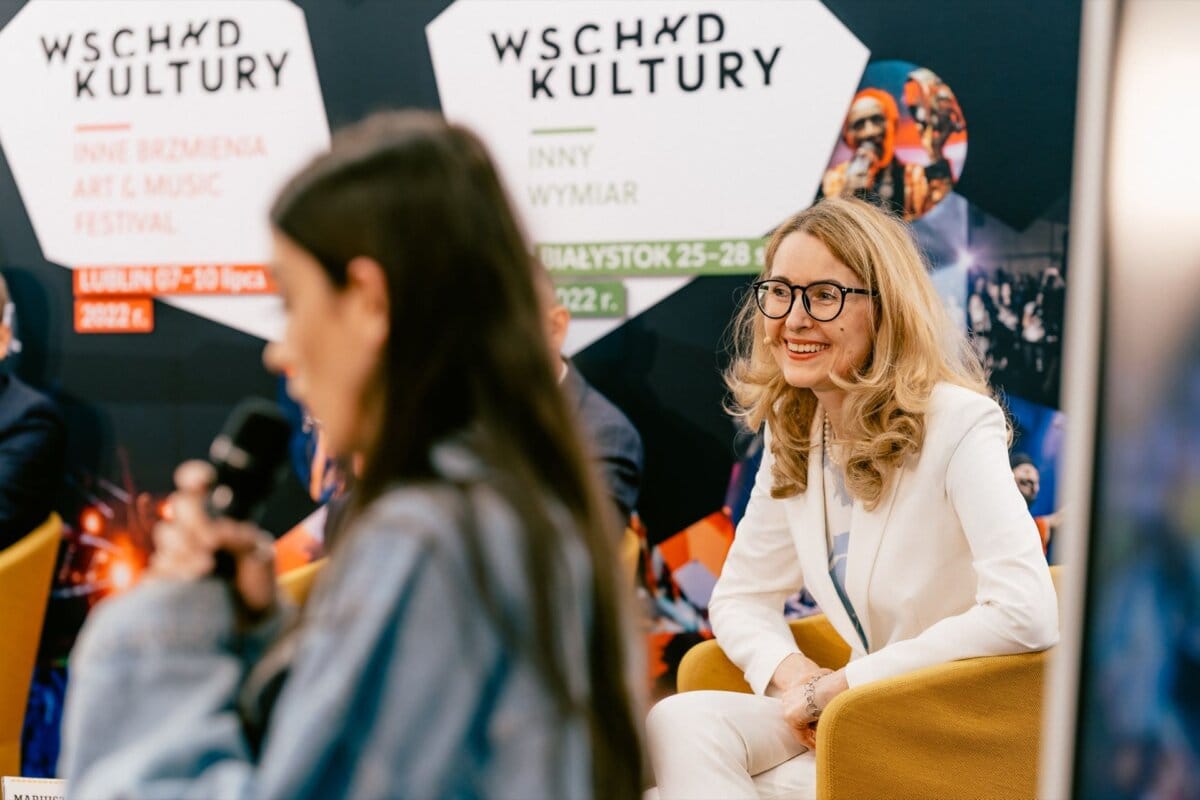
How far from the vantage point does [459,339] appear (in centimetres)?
98

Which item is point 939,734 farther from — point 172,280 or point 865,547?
point 172,280

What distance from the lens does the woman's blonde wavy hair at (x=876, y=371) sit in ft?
7.72

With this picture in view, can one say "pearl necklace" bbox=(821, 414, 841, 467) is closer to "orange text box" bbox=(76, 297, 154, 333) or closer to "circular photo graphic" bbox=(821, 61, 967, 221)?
"circular photo graphic" bbox=(821, 61, 967, 221)

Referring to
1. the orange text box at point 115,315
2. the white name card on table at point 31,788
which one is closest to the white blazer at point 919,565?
the white name card on table at point 31,788

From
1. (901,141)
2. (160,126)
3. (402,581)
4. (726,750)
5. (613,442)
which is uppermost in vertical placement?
(160,126)

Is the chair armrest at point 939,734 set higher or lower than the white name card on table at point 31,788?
higher

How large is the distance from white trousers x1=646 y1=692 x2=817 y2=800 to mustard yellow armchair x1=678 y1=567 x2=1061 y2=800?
182 millimetres

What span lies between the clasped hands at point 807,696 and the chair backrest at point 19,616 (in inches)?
94.6

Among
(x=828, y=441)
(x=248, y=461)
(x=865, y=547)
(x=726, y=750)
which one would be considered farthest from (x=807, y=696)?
(x=248, y=461)

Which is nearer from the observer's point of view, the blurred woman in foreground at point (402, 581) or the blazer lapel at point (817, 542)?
the blurred woman in foreground at point (402, 581)

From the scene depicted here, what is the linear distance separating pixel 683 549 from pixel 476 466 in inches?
101

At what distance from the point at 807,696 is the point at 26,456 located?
2634 millimetres

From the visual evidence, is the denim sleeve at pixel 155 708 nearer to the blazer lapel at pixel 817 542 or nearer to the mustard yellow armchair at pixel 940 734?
the mustard yellow armchair at pixel 940 734

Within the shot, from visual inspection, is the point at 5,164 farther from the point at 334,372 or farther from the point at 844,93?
the point at 334,372
